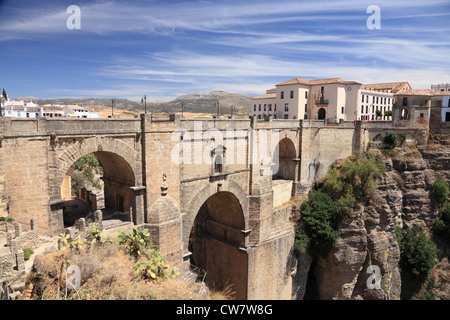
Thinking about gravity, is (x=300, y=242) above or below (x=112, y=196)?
below

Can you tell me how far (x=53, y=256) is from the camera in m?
10.0

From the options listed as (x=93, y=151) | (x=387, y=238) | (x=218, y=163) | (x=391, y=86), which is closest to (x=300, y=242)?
(x=387, y=238)

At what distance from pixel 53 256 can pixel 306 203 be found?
18.5m

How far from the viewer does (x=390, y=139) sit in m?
29.9

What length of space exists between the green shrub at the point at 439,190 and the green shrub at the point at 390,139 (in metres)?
5.18

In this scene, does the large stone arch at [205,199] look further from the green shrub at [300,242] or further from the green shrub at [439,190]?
the green shrub at [439,190]

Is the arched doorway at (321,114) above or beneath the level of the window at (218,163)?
above

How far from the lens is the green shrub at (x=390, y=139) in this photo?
2984 cm

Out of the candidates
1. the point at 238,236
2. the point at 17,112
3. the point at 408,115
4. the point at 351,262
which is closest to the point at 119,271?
the point at 238,236

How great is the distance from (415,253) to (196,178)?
74.0 ft

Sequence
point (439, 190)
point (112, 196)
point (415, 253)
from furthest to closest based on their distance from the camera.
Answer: point (439, 190)
point (415, 253)
point (112, 196)

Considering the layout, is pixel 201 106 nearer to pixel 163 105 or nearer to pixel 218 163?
pixel 163 105

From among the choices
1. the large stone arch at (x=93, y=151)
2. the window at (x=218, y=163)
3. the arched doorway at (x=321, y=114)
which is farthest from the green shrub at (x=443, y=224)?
the large stone arch at (x=93, y=151)
